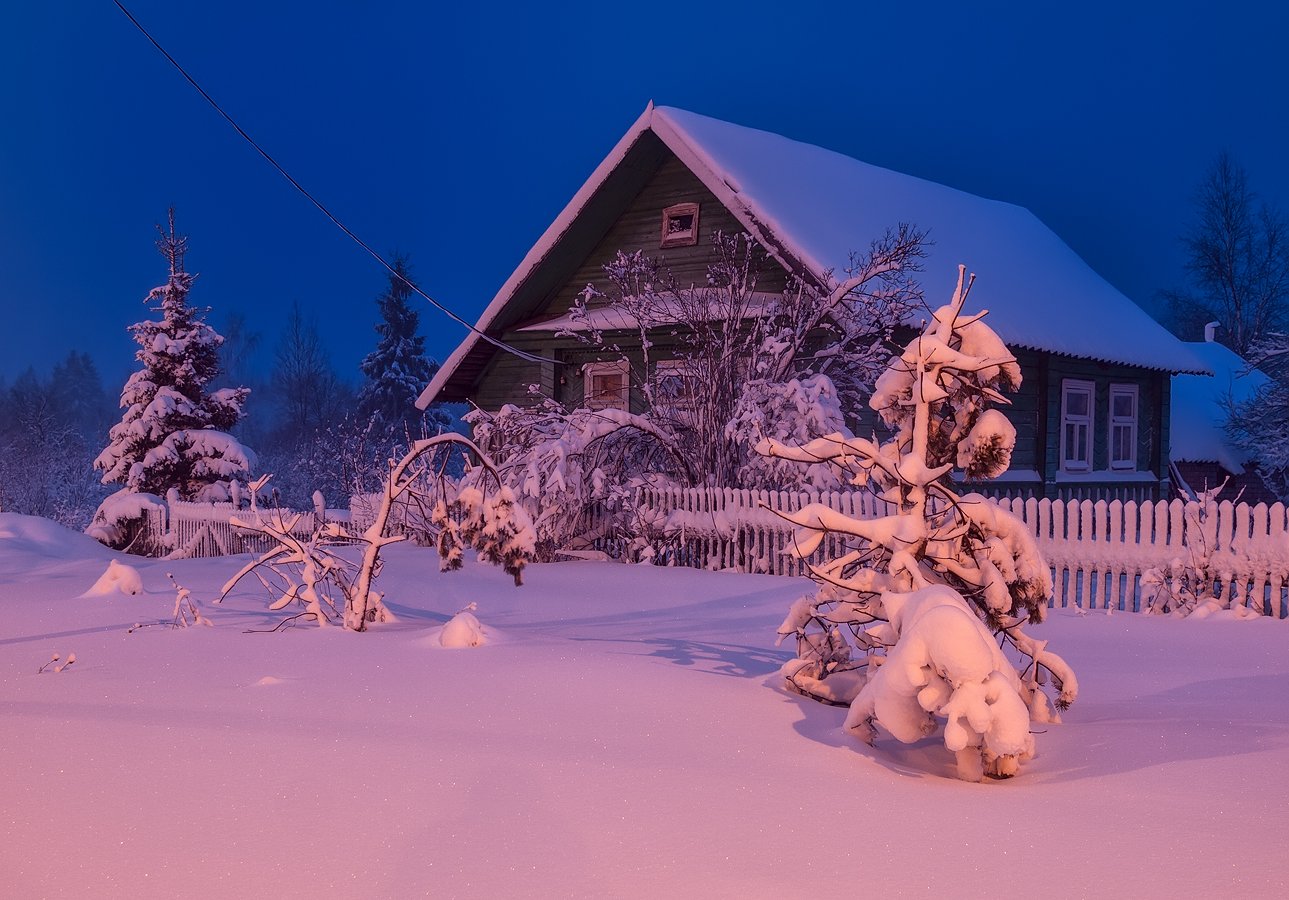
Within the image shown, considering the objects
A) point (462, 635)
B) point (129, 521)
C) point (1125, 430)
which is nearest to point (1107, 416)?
point (1125, 430)

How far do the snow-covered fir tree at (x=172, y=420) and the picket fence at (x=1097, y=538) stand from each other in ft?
46.1

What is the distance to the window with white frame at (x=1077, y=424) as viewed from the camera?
2156cm

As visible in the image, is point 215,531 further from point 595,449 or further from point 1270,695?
point 1270,695

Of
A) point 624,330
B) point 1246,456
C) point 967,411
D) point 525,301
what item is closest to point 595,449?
point 624,330

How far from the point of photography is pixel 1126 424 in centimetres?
2312

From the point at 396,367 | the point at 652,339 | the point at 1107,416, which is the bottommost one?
the point at 1107,416

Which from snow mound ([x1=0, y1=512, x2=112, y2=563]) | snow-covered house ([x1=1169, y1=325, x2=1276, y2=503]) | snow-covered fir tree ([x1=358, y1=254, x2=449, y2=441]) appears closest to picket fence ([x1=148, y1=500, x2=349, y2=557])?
snow mound ([x1=0, y1=512, x2=112, y2=563])

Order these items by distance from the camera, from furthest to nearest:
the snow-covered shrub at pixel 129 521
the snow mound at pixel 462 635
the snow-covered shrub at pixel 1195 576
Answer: the snow-covered shrub at pixel 129 521, the snow-covered shrub at pixel 1195 576, the snow mound at pixel 462 635

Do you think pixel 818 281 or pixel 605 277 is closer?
pixel 818 281

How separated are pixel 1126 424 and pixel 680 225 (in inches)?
432

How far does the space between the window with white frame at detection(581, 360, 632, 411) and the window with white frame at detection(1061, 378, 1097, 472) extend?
888 cm

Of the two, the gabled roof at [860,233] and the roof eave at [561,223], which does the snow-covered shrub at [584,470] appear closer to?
the gabled roof at [860,233]

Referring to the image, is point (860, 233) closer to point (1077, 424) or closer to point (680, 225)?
point (680, 225)

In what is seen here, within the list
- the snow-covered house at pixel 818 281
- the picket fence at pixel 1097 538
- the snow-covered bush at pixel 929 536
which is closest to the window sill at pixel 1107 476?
the snow-covered house at pixel 818 281
